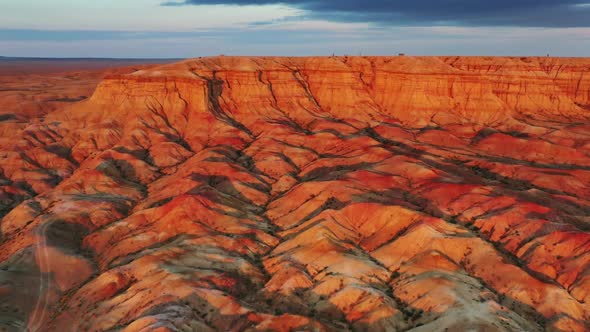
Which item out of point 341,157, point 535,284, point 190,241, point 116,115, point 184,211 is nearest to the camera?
point 535,284

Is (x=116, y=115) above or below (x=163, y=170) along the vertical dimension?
above

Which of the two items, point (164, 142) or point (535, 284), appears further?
point (164, 142)

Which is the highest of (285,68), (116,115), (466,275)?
(285,68)

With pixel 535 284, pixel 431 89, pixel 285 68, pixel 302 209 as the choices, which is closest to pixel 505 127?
pixel 431 89

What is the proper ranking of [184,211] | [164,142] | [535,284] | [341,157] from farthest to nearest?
[164,142], [341,157], [184,211], [535,284]

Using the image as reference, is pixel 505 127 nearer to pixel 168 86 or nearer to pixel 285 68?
pixel 285 68

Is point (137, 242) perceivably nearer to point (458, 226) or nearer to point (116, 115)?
point (458, 226)
